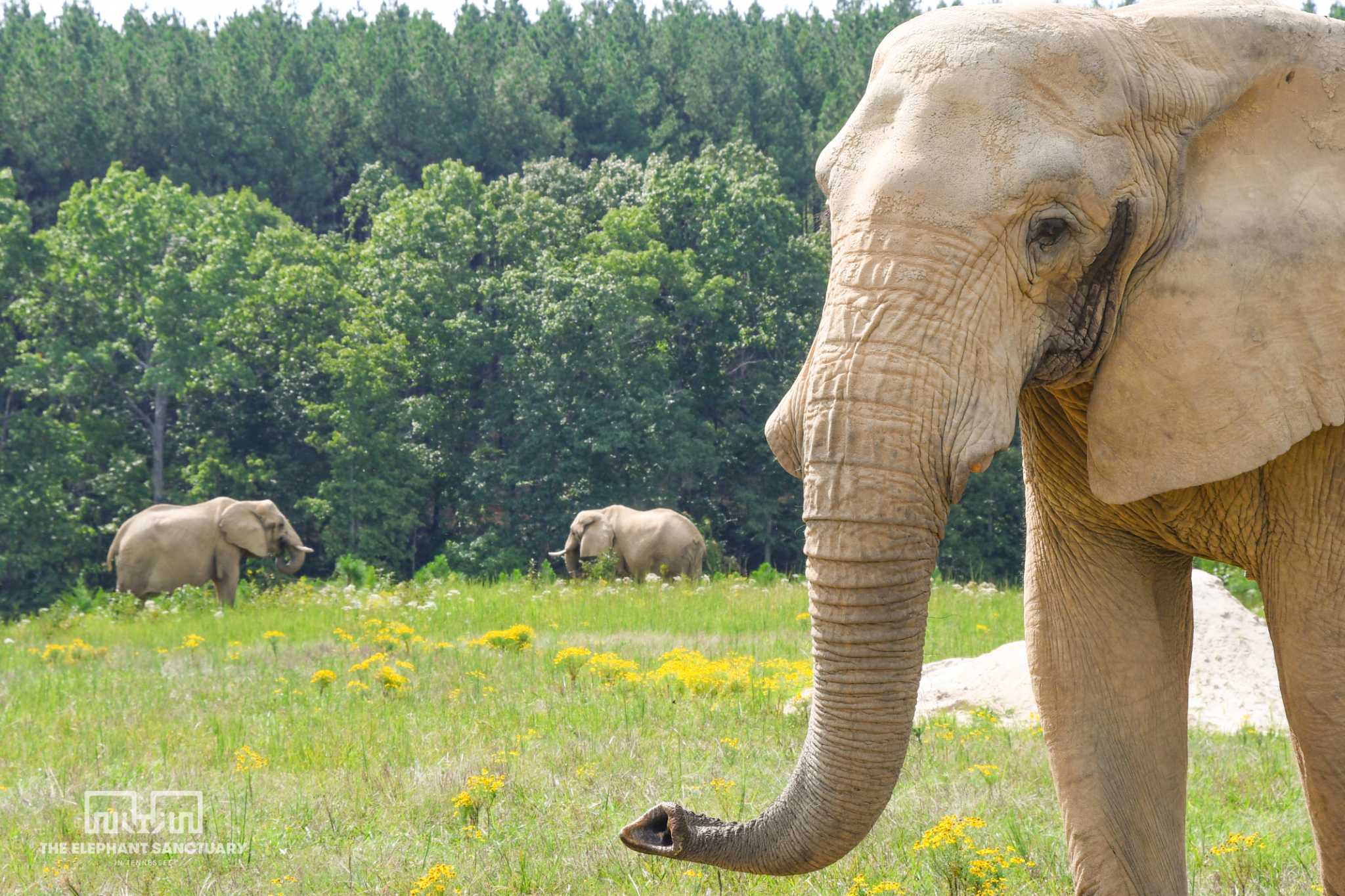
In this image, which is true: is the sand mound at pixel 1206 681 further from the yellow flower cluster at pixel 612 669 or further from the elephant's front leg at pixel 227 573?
the elephant's front leg at pixel 227 573

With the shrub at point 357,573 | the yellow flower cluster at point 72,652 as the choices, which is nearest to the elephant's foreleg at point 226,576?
the shrub at point 357,573

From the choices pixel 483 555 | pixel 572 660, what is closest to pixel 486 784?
pixel 572 660

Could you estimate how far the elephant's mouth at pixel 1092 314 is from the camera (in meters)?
3.16

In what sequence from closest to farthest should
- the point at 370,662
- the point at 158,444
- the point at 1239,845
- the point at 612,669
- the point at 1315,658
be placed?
the point at 1315,658 → the point at 1239,845 → the point at 612,669 → the point at 370,662 → the point at 158,444

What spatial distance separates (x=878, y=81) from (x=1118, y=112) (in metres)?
0.52

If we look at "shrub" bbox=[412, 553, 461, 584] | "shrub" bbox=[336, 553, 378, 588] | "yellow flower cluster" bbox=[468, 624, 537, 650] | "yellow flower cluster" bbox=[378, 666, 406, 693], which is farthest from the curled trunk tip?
"shrub" bbox=[336, 553, 378, 588]

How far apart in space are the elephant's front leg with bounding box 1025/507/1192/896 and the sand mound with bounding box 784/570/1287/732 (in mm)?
4095

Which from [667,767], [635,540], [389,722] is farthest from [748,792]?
[635,540]

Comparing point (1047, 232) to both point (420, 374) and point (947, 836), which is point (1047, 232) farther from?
point (420, 374)

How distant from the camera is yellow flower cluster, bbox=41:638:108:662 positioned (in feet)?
41.0

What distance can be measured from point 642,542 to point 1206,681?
16.7 m

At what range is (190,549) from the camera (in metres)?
22.6

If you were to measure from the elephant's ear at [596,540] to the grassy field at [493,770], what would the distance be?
41.0 ft

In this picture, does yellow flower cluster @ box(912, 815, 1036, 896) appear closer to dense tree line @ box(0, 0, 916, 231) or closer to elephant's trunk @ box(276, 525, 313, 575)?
elephant's trunk @ box(276, 525, 313, 575)
